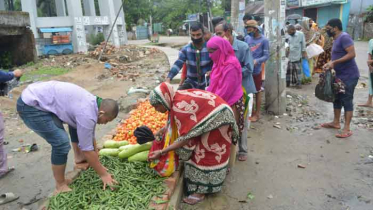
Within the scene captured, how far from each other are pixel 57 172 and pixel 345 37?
4.68 metres

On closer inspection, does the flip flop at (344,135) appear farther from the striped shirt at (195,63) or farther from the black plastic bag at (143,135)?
the black plastic bag at (143,135)

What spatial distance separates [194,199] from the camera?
3404mm

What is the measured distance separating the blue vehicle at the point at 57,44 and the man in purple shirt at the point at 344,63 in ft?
61.7

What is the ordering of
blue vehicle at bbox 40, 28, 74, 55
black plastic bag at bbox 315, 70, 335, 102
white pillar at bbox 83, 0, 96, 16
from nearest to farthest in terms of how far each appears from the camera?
black plastic bag at bbox 315, 70, 335, 102 → blue vehicle at bbox 40, 28, 74, 55 → white pillar at bbox 83, 0, 96, 16

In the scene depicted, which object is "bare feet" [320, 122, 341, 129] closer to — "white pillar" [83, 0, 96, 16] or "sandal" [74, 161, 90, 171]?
"sandal" [74, 161, 90, 171]

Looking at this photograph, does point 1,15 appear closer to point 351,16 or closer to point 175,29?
point 351,16

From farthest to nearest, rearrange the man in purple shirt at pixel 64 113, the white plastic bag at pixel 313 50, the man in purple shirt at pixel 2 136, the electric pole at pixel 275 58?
the white plastic bag at pixel 313 50 < the electric pole at pixel 275 58 < the man in purple shirt at pixel 2 136 < the man in purple shirt at pixel 64 113

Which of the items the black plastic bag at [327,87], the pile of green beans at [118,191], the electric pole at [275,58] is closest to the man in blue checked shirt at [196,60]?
the pile of green beans at [118,191]

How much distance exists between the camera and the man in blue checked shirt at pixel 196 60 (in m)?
4.37

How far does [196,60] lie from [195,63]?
0.17 ft

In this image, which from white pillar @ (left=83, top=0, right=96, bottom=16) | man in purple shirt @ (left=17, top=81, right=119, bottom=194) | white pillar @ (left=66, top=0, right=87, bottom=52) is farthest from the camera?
white pillar @ (left=83, top=0, right=96, bottom=16)

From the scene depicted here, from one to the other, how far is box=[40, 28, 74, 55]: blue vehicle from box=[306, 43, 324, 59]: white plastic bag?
16477 millimetres

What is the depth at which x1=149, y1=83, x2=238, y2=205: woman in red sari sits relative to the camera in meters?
3.02

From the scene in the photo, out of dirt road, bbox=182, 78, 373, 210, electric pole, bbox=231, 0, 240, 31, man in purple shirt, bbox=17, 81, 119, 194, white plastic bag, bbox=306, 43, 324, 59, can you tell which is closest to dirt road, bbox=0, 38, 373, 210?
dirt road, bbox=182, 78, 373, 210
